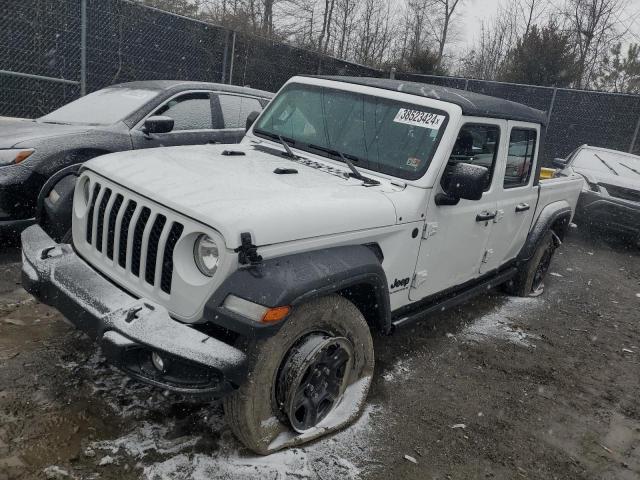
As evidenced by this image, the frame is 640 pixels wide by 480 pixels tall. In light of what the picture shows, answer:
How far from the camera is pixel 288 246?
244cm

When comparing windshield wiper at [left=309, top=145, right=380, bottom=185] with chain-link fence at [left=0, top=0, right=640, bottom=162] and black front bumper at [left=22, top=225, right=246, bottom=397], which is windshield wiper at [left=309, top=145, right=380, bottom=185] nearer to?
black front bumper at [left=22, top=225, right=246, bottom=397]

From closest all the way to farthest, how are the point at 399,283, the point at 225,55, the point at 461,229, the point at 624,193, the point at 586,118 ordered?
the point at 399,283
the point at 461,229
the point at 624,193
the point at 225,55
the point at 586,118

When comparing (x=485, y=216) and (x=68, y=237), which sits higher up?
(x=485, y=216)

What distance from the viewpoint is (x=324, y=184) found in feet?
9.98

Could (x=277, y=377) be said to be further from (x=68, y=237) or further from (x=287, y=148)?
(x=287, y=148)

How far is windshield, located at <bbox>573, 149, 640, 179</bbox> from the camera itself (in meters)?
8.66

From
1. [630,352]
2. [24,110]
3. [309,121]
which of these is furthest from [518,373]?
[24,110]

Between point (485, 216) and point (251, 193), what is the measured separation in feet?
6.77

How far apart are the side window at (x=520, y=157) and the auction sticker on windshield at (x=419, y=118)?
103 centimetres

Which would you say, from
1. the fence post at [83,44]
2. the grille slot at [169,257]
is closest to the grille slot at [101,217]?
the grille slot at [169,257]

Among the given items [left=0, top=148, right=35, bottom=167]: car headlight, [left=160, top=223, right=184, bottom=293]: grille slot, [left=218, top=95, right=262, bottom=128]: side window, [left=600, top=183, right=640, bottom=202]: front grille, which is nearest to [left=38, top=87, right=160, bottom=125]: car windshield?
[left=218, top=95, right=262, bottom=128]: side window

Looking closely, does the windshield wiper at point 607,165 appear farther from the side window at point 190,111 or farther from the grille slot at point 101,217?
the grille slot at point 101,217

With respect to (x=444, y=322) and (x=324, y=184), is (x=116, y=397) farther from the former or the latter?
(x=444, y=322)

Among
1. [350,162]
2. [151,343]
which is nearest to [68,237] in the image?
[151,343]
